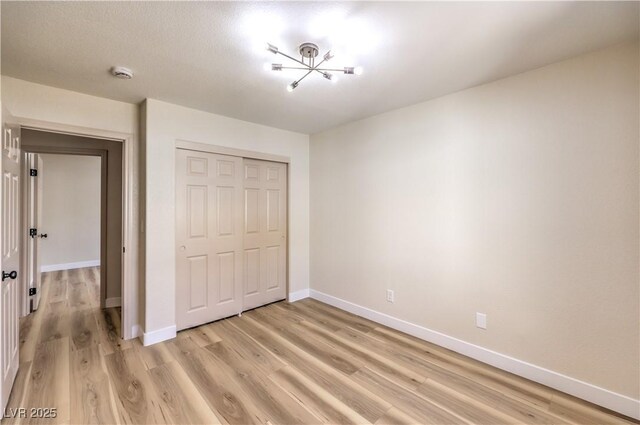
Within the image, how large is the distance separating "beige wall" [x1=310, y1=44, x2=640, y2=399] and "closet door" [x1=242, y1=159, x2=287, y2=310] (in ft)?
4.07

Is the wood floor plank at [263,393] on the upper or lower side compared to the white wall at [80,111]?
lower

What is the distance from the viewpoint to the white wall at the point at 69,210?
5.68 meters

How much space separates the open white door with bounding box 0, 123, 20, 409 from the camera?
1.75 meters

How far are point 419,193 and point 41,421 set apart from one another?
3.33 metres

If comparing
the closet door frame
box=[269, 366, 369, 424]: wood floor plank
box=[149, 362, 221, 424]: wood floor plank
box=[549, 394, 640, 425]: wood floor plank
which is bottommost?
box=[549, 394, 640, 425]: wood floor plank

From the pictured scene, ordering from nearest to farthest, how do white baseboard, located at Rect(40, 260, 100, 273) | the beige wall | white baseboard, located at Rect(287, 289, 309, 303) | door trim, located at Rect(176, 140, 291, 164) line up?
1. the beige wall
2. door trim, located at Rect(176, 140, 291, 164)
3. white baseboard, located at Rect(287, 289, 309, 303)
4. white baseboard, located at Rect(40, 260, 100, 273)

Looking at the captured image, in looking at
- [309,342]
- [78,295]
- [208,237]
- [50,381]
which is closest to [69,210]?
[78,295]

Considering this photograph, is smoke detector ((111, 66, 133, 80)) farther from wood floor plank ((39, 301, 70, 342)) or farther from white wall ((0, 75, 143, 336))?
wood floor plank ((39, 301, 70, 342))

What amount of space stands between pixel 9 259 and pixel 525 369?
3.90 meters

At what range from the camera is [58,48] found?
1.87 meters

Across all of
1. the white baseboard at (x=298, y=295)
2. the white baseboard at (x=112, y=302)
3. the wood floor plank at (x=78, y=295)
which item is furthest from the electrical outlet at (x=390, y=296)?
the wood floor plank at (x=78, y=295)

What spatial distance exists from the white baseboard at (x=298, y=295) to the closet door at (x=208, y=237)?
78 cm

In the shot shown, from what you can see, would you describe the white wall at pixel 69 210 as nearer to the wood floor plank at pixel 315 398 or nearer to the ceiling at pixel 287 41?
the ceiling at pixel 287 41

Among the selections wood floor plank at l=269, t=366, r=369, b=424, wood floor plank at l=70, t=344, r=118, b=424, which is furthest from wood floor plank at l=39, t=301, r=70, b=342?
wood floor plank at l=269, t=366, r=369, b=424
